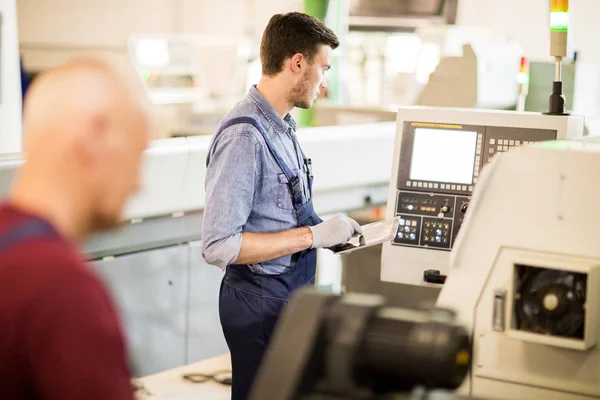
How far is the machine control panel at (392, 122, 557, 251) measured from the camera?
9.57 feet

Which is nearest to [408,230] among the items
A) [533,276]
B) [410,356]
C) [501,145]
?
[501,145]

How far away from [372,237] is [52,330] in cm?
197

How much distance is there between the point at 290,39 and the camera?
281 centimetres

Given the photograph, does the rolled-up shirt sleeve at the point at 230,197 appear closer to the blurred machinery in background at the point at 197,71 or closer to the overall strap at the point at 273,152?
the overall strap at the point at 273,152

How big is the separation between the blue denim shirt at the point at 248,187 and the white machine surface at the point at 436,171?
432 millimetres

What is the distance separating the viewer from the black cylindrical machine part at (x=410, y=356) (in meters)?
1.45

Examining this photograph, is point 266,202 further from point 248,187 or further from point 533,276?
point 533,276

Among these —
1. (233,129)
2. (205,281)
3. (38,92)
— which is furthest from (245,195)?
(205,281)

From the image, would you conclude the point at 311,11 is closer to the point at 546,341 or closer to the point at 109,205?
the point at 546,341

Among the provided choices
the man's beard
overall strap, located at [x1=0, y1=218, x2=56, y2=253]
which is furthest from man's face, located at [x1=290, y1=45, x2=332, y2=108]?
overall strap, located at [x1=0, y1=218, x2=56, y2=253]

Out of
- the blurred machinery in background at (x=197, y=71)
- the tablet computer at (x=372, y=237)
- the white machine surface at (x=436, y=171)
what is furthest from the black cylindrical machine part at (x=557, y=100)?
the blurred machinery in background at (x=197, y=71)

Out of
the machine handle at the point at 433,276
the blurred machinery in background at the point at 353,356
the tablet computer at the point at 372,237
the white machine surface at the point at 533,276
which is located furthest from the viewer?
the machine handle at the point at 433,276

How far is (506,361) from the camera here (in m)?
1.82

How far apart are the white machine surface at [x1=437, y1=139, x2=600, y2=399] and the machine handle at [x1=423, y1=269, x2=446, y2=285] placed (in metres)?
1.11
